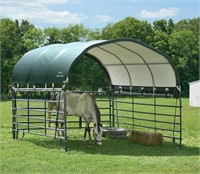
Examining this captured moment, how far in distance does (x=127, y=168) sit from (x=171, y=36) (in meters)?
56.6

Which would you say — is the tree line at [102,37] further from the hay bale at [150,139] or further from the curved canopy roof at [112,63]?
the hay bale at [150,139]

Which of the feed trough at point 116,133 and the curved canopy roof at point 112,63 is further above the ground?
the curved canopy roof at point 112,63

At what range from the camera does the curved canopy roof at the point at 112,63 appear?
11055mm

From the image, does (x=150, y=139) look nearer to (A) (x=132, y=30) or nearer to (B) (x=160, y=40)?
(A) (x=132, y=30)

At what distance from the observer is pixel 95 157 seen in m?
9.61

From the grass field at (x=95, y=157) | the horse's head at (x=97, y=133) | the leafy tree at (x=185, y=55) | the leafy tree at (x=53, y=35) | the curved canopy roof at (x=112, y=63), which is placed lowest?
the grass field at (x=95, y=157)

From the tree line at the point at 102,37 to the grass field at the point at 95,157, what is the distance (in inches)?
1617

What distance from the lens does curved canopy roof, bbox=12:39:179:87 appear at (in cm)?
1105

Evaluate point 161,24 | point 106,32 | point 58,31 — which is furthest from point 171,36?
point 58,31

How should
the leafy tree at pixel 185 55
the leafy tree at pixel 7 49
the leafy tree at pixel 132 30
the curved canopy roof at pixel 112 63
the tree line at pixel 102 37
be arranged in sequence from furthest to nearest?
the leafy tree at pixel 132 30
the leafy tree at pixel 185 55
the tree line at pixel 102 37
the leafy tree at pixel 7 49
the curved canopy roof at pixel 112 63

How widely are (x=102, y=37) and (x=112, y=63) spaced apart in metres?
51.1

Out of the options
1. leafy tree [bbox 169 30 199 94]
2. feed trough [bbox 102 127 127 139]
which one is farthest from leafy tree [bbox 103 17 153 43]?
feed trough [bbox 102 127 127 139]

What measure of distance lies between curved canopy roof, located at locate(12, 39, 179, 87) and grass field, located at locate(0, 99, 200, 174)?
187cm

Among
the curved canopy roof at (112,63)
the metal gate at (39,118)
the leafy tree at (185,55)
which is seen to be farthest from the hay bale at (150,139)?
the leafy tree at (185,55)
